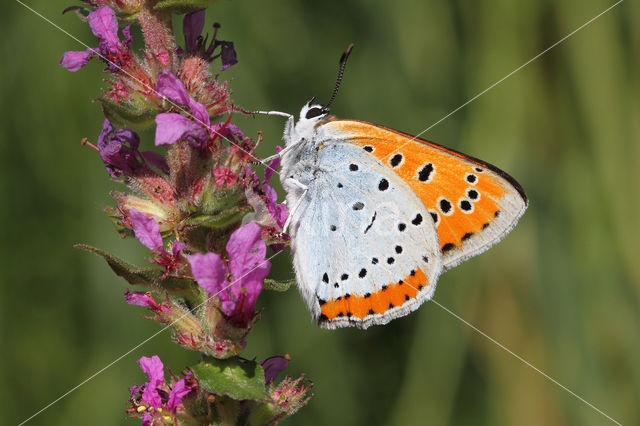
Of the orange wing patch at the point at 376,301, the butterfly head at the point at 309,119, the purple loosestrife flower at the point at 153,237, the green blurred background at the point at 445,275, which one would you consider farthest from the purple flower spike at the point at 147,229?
the green blurred background at the point at 445,275

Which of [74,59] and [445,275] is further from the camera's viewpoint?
[445,275]

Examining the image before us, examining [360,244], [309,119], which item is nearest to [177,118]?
[309,119]

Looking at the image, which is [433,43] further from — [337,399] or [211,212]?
[211,212]

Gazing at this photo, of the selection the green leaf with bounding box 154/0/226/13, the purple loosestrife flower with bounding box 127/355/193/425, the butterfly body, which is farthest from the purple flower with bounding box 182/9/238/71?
the purple loosestrife flower with bounding box 127/355/193/425

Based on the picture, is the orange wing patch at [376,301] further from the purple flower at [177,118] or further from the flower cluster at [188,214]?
the purple flower at [177,118]

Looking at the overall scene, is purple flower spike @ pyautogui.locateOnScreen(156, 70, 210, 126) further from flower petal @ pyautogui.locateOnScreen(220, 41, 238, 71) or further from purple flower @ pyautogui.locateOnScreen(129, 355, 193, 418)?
purple flower @ pyautogui.locateOnScreen(129, 355, 193, 418)

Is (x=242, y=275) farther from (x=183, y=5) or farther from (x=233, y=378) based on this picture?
(x=183, y=5)

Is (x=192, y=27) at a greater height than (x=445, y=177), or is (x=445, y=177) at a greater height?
(x=192, y=27)
